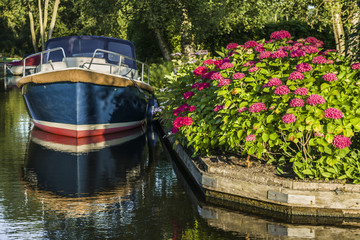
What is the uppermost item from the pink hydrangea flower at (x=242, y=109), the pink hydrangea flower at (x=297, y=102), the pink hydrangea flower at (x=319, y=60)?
the pink hydrangea flower at (x=319, y=60)

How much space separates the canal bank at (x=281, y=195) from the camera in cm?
712

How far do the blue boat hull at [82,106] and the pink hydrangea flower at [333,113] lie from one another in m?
7.74

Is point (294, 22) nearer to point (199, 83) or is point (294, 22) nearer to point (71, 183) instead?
point (199, 83)

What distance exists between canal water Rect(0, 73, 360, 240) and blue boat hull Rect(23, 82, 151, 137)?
3.88 feet

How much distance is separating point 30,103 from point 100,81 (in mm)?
2980

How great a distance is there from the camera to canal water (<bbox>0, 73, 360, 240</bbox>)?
21.6ft

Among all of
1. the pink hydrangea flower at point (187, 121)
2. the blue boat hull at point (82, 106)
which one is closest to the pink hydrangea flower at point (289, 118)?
the pink hydrangea flower at point (187, 121)

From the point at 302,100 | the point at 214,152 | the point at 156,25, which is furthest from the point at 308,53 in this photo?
the point at 156,25

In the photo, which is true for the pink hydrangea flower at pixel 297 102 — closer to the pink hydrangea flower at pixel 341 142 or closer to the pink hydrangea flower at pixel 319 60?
the pink hydrangea flower at pixel 341 142

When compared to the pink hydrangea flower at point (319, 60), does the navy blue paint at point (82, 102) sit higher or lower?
lower

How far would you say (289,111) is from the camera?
7.29m

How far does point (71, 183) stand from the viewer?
9.15 meters

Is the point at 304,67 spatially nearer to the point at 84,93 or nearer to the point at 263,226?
the point at 263,226

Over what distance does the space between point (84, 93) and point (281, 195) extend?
24.5ft
